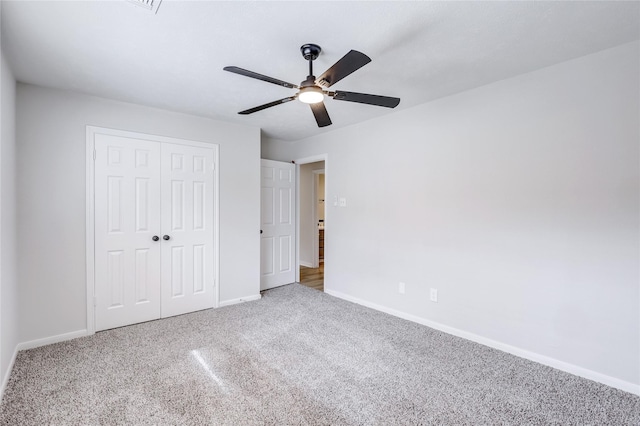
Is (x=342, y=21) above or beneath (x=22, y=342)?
above

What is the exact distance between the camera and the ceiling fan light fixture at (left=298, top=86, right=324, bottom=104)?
1.96m

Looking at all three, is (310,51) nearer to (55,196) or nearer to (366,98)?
(366,98)

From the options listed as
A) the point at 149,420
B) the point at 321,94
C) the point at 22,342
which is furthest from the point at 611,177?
the point at 22,342

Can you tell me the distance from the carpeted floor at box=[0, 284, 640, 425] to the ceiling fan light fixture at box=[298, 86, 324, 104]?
2.01 m

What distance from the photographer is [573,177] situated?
2309mm

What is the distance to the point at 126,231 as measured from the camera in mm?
3201

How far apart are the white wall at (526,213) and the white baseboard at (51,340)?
3173 mm

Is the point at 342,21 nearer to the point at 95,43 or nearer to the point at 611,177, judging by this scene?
the point at 95,43

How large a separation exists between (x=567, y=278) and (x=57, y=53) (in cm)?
416

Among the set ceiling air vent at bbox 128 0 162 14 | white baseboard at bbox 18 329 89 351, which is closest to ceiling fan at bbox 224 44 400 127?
ceiling air vent at bbox 128 0 162 14

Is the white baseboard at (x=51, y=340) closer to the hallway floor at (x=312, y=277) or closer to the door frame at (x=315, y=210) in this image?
the hallway floor at (x=312, y=277)

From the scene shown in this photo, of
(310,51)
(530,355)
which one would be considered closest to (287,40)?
(310,51)

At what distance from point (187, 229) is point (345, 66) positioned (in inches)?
108

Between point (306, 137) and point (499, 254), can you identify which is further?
point (306, 137)
